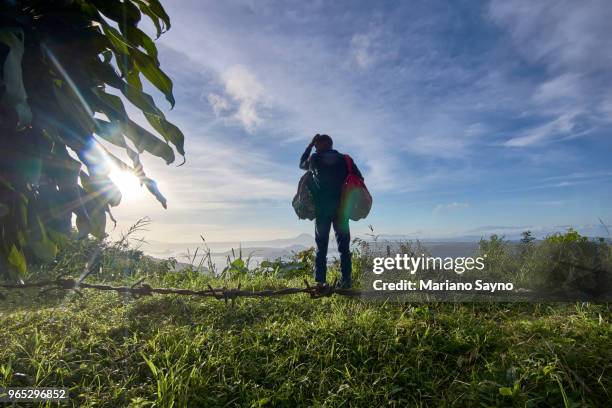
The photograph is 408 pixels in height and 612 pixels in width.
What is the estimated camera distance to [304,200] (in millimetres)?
5652

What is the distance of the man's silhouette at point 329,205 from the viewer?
561 centimetres

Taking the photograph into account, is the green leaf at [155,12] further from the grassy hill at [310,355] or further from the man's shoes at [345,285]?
the man's shoes at [345,285]

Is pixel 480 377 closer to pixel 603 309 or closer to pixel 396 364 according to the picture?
pixel 396 364

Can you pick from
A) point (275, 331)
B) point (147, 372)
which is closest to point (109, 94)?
point (147, 372)

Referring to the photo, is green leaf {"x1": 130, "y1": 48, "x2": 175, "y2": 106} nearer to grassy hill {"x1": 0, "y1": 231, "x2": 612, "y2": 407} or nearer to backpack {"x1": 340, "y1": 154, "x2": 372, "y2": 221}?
grassy hill {"x1": 0, "y1": 231, "x2": 612, "y2": 407}

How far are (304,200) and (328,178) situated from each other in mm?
452

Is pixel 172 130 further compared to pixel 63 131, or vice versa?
pixel 172 130

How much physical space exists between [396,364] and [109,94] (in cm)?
261

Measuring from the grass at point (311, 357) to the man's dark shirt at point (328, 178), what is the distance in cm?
199

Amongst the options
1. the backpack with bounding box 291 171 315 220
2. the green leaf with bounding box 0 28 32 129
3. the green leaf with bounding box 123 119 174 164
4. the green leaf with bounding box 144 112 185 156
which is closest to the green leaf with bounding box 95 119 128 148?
the green leaf with bounding box 123 119 174 164

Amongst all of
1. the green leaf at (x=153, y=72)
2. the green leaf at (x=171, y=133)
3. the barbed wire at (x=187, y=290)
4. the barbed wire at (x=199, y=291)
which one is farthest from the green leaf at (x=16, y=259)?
the green leaf at (x=153, y=72)

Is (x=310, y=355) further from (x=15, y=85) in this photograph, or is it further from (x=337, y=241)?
(x=337, y=241)

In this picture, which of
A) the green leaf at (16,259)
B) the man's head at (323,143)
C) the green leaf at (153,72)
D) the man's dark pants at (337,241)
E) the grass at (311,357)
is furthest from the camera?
the man's head at (323,143)

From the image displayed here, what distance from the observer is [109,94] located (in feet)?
8.03
